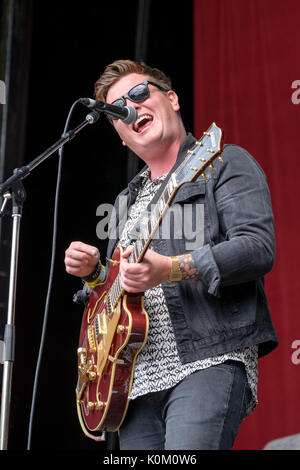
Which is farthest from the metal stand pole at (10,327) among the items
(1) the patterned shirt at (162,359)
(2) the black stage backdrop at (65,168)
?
(2) the black stage backdrop at (65,168)

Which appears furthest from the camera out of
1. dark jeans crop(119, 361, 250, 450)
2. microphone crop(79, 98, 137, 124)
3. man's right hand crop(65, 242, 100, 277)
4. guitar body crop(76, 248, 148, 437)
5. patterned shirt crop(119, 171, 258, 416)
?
man's right hand crop(65, 242, 100, 277)

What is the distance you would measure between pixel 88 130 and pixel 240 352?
2654 mm

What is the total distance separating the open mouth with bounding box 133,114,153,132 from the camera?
2277 mm

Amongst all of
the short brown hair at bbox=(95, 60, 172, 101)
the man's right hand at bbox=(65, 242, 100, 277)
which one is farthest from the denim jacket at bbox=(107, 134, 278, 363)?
the short brown hair at bbox=(95, 60, 172, 101)

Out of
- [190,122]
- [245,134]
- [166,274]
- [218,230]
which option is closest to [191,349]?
[166,274]

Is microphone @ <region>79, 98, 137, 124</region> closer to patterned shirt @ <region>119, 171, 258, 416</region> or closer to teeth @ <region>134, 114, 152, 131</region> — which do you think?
teeth @ <region>134, 114, 152, 131</region>

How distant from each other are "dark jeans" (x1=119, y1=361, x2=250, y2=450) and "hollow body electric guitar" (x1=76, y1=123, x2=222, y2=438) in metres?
0.13

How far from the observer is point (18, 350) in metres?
3.59

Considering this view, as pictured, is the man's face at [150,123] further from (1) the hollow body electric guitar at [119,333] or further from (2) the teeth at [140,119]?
(1) the hollow body electric guitar at [119,333]

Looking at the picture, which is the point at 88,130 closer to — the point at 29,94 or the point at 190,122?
the point at 29,94

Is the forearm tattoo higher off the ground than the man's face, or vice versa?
the man's face

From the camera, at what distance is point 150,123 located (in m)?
2.27

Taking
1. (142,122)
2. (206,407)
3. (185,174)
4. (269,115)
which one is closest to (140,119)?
(142,122)

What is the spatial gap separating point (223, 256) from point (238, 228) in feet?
0.39
